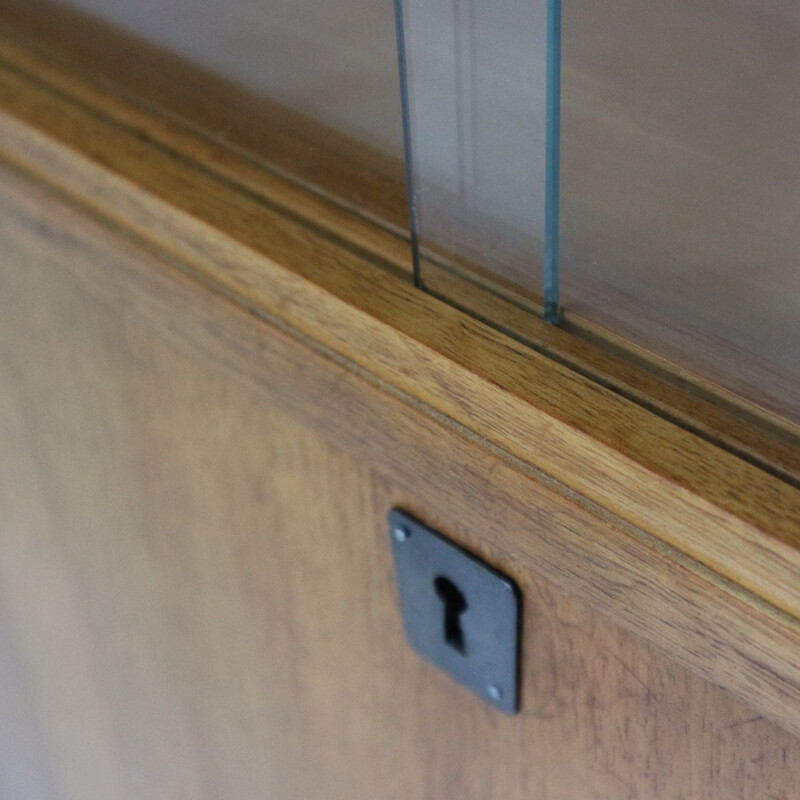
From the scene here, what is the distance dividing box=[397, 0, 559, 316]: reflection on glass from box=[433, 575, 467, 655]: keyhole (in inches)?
4.6

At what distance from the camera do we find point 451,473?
15.3 inches

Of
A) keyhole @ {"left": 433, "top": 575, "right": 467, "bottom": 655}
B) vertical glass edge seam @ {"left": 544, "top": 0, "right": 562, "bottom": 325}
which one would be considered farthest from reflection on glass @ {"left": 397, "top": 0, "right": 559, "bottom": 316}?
keyhole @ {"left": 433, "top": 575, "right": 467, "bottom": 655}

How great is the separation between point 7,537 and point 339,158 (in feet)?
1.42

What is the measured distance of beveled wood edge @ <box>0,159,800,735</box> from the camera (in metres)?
0.33

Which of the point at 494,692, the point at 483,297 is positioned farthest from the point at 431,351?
the point at 494,692

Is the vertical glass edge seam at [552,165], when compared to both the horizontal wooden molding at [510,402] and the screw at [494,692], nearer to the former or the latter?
the horizontal wooden molding at [510,402]

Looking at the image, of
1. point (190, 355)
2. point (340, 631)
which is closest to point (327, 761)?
point (340, 631)

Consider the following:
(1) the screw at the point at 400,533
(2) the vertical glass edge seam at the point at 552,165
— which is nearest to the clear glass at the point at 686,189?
(2) the vertical glass edge seam at the point at 552,165

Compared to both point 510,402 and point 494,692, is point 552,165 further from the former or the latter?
point 494,692

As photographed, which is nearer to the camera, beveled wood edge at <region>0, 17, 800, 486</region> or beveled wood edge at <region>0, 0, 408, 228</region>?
beveled wood edge at <region>0, 17, 800, 486</region>

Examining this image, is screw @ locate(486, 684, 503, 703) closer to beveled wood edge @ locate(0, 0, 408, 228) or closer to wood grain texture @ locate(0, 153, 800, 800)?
wood grain texture @ locate(0, 153, 800, 800)

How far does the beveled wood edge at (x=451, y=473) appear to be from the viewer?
12.9 inches

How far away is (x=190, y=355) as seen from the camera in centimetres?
49

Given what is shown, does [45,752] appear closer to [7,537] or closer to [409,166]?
[7,537]
